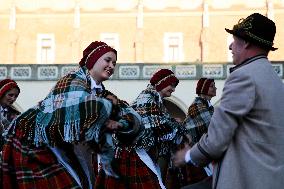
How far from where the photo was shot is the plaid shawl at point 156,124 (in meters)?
7.04

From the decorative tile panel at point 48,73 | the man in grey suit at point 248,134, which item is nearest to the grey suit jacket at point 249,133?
the man in grey suit at point 248,134

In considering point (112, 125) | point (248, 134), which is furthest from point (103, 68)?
point (248, 134)

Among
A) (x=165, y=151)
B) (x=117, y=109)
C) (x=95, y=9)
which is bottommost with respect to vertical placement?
(x=165, y=151)

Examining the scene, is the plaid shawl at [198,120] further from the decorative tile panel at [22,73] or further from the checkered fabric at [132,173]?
the decorative tile panel at [22,73]

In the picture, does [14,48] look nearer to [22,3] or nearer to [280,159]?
[22,3]

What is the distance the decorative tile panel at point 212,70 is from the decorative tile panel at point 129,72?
2.68 m

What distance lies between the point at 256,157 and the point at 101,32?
30399 mm

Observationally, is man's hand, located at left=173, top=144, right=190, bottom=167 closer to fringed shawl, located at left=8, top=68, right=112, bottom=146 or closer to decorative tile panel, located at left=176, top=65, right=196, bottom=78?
fringed shawl, located at left=8, top=68, right=112, bottom=146

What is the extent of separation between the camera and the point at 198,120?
8.55m

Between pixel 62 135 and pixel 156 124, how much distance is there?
292 cm

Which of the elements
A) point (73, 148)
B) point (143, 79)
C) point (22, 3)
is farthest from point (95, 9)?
point (73, 148)

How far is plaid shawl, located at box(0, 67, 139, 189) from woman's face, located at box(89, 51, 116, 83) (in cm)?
20

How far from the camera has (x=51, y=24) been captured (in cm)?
3366

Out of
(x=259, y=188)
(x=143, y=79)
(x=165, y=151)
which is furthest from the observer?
(x=143, y=79)
